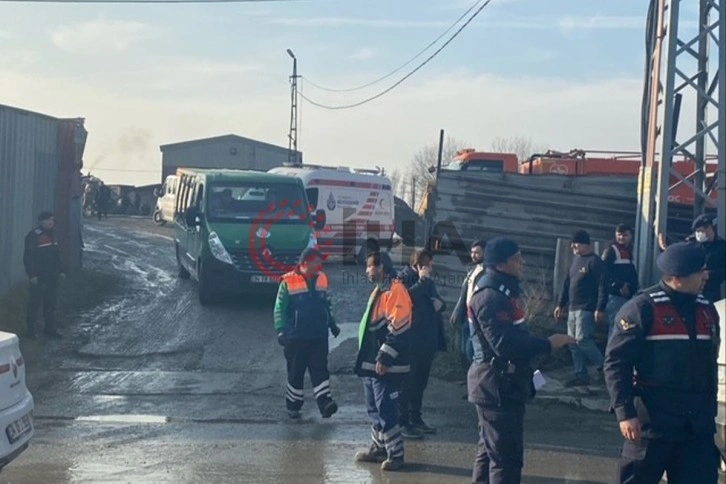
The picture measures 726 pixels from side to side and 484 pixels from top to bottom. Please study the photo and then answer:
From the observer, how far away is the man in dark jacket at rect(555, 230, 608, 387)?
11.6 metres

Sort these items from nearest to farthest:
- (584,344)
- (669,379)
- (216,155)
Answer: (669,379), (584,344), (216,155)

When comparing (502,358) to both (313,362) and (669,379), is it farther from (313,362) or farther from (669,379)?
(313,362)

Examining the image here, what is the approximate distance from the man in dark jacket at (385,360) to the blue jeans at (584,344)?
3.71 metres

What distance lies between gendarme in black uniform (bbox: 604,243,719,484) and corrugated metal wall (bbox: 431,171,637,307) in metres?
9.31

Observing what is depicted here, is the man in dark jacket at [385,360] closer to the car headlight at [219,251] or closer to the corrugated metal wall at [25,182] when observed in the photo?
the car headlight at [219,251]

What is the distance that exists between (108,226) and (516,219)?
19968 mm

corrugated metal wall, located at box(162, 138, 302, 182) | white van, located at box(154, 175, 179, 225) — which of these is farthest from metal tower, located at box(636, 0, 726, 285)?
corrugated metal wall, located at box(162, 138, 302, 182)

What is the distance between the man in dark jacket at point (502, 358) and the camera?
6.38m

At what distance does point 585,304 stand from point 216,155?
44.2m

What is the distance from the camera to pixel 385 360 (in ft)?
27.0

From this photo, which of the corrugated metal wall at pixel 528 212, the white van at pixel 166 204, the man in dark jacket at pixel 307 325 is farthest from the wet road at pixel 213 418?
the white van at pixel 166 204

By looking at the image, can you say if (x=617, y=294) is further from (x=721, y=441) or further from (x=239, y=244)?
(x=239, y=244)

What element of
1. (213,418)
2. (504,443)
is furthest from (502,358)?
(213,418)

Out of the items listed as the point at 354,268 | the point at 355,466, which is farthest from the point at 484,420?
the point at 354,268
